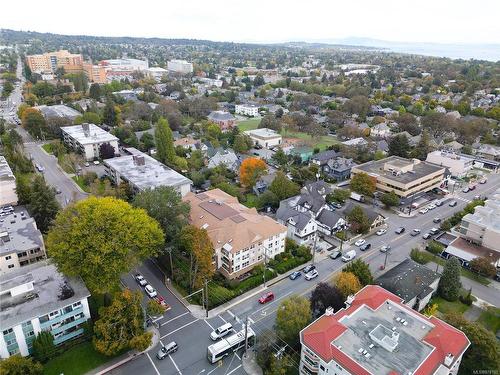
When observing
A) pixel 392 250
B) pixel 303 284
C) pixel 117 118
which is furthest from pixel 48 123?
pixel 392 250

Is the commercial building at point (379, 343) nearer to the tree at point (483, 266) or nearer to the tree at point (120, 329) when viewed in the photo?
the tree at point (120, 329)

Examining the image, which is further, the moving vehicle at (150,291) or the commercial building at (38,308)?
the moving vehicle at (150,291)

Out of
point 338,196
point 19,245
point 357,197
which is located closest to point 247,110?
point 357,197

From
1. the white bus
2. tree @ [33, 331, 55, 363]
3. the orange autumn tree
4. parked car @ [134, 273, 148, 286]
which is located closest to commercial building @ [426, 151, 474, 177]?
the orange autumn tree

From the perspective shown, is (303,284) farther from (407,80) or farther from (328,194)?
(407,80)

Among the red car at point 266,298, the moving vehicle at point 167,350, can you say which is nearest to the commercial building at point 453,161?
the red car at point 266,298

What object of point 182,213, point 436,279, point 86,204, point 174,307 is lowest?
point 174,307
